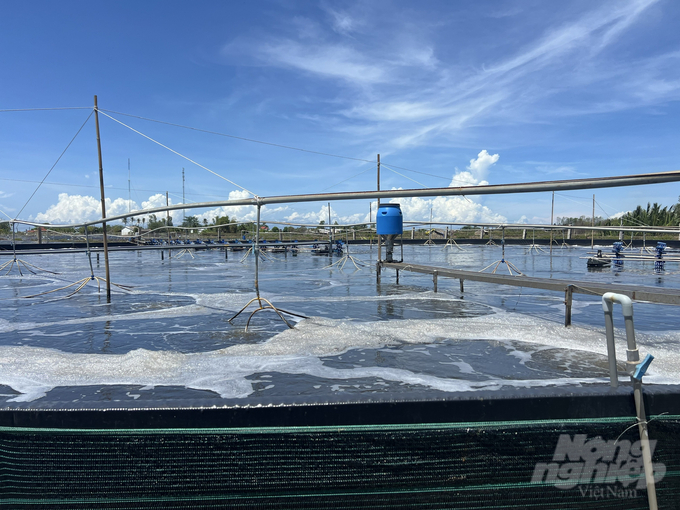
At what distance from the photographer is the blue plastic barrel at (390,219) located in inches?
523

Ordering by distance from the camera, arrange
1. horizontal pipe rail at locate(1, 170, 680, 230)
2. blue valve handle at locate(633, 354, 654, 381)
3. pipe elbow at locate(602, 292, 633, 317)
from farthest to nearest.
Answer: horizontal pipe rail at locate(1, 170, 680, 230) → pipe elbow at locate(602, 292, 633, 317) → blue valve handle at locate(633, 354, 654, 381)

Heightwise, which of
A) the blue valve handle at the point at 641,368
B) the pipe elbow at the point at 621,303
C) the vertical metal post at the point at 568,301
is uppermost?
the pipe elbow at the point at 621,303

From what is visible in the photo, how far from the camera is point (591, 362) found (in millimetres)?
5957

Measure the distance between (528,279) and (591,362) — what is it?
13.9 feet

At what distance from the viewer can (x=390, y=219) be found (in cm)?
1329

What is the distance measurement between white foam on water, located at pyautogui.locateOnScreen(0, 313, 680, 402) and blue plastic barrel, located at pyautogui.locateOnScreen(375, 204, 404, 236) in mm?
5182

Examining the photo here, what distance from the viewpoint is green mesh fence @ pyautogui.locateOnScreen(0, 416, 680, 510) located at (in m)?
1.86

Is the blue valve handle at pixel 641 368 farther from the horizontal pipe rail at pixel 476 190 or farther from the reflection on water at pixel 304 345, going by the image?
the horizontal pipe rail at pixel 476 190

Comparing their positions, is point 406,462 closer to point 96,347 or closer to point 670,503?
point 670,503

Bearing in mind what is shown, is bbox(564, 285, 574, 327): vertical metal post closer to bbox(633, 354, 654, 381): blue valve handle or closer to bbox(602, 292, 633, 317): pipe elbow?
bbox(602, 292, 633, 317): pipe elbow

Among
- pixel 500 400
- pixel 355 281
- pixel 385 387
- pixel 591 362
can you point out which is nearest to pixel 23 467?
pixel 500 400

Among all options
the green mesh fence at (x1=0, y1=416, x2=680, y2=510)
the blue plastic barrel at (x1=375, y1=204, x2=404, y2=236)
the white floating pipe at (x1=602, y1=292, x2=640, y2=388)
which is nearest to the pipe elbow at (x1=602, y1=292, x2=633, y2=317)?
the white floating pipe at (x1=602, y1=292, x2=640, y2=388)

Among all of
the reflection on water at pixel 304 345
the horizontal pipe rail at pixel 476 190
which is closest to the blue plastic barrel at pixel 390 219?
the reflection on water at pixel 304 345

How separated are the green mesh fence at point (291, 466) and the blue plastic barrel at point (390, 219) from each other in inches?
455
